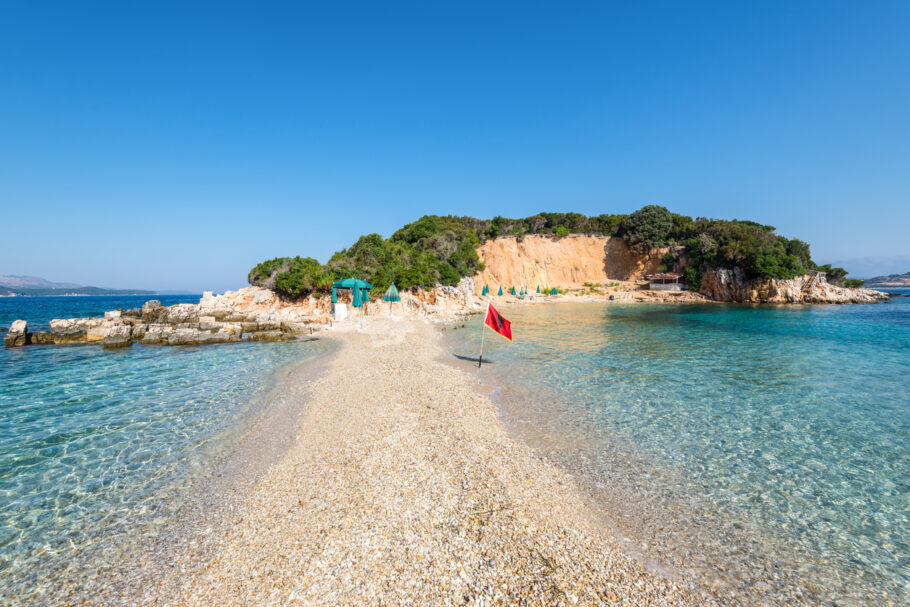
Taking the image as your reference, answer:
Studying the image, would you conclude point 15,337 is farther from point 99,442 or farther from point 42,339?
point 99,442

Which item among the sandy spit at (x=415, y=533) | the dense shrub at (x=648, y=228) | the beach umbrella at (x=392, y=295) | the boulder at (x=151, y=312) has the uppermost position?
the dense shrub at (x=648, y=228)

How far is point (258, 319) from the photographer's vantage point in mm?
25797

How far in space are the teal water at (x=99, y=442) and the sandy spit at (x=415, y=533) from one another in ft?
5.76

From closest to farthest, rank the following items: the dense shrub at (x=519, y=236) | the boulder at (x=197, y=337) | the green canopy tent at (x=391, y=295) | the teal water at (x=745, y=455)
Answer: the teal water at (x=745, y=455), the boulder at (x=197, y=337), the green canopy tent at (x=391, y=295), the dense shrub at (x=519, y=236)

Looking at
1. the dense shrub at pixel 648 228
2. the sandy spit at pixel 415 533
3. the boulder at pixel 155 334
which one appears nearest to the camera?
the sandy spit at pixel 415 533

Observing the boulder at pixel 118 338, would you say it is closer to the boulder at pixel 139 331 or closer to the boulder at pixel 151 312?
the boulder at pixel 139 331

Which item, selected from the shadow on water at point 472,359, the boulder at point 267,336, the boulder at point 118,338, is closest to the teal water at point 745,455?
the shadow on water at point 472,359

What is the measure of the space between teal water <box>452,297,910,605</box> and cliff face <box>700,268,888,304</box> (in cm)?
4052

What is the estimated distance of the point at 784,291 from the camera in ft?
157

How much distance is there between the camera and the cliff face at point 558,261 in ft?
205

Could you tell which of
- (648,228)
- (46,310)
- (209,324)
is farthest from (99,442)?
(648,228)

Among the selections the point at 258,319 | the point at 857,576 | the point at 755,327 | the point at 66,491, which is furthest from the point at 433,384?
the point at 755,327

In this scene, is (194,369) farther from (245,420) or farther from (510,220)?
(510,220)

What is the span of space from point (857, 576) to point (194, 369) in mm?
17692
